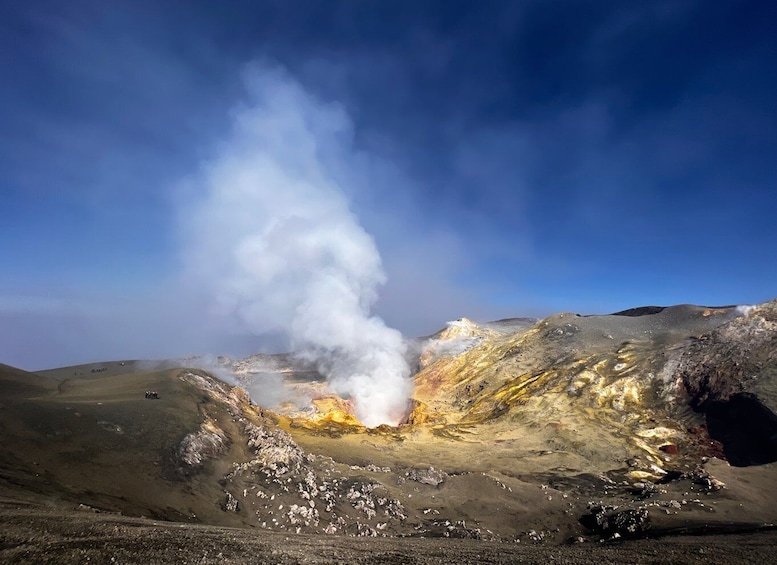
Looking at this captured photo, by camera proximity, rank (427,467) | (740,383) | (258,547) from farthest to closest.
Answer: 1. (740,383)
2. (427,467)
3. (258,547)

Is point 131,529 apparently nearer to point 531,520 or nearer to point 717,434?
point 531,520

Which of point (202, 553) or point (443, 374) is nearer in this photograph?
point (202, 553)

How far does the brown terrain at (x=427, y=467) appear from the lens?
55.7 ft

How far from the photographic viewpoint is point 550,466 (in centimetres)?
4362

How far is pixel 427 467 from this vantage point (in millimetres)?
41500

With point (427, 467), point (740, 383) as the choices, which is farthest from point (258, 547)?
point (740, 383)

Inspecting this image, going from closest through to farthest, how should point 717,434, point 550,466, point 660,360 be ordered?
point 550,466
point 717,434
point 660,360

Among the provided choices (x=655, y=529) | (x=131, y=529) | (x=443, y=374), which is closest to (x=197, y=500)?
(x=131, y=529)

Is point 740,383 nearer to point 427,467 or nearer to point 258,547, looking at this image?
point 427,467

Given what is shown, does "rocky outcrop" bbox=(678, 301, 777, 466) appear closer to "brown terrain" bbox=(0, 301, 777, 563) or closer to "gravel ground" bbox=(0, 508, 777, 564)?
"brown terrain" bbox=(0, 301, 777, 563)

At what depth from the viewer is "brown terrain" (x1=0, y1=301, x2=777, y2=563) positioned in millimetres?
16984

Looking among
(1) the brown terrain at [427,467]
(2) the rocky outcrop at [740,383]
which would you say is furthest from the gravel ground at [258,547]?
(2) the rocky outcrop at [740,383]

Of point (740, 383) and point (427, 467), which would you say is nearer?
point (427, 467)

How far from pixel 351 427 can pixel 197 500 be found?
112 feet
